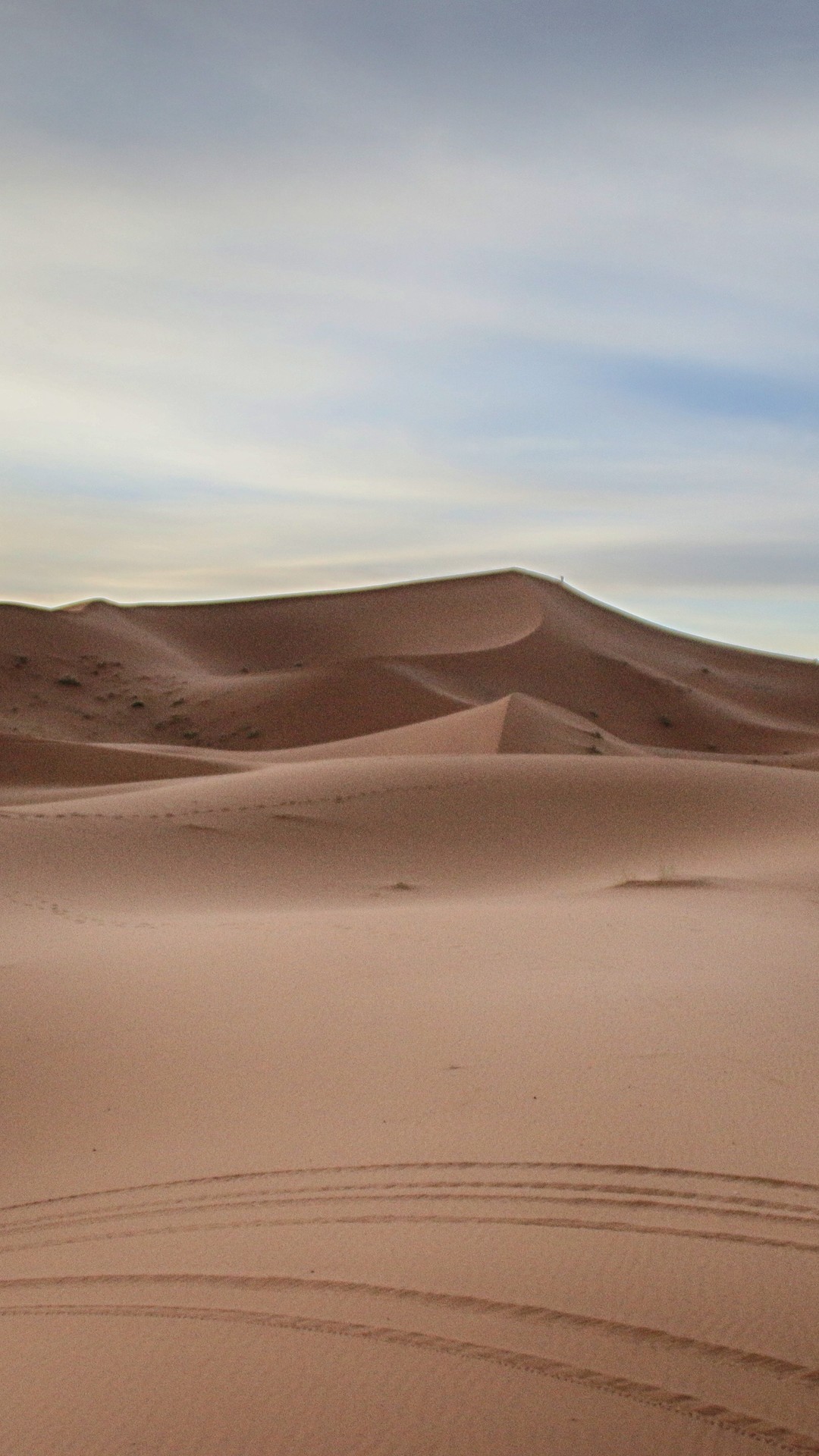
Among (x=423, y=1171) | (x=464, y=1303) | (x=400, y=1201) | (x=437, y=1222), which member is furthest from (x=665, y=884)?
(x=464, y=1303)

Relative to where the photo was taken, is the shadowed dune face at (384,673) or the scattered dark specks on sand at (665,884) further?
the shadowed dune face at (384,673)

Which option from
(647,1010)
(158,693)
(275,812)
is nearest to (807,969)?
(647,1010)

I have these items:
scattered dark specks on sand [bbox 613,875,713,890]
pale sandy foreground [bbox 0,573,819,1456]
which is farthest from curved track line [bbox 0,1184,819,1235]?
scattered dark specks on sand [bbox 613,875,713,890]

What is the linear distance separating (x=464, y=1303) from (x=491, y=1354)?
0.76 ft

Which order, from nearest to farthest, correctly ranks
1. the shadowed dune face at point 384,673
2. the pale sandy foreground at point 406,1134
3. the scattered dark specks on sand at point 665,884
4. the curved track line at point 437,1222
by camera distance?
the pale sandy foreground at point 406,1134, the curved track line at point 437,1222, the scattered dark specks on sand at point 665,884, the shadowed dune face at point 384,673

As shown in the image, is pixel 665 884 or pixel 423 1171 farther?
pixel 665 884

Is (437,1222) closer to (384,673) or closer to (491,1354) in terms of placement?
(491,1354)

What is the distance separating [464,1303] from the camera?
2.80 m

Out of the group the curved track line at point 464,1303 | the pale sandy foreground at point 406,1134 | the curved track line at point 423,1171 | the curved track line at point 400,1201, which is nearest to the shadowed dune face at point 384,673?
the pale sandy foreground at point 406,1134

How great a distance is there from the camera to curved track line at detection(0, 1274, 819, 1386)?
253cm

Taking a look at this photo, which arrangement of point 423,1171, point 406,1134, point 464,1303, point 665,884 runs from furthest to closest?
point 665,884, point 406,1134, point 423,1171, point 464,1303

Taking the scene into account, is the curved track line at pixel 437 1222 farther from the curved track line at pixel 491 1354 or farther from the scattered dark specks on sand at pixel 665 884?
the scattered dark specks on sand at pixel 665 884

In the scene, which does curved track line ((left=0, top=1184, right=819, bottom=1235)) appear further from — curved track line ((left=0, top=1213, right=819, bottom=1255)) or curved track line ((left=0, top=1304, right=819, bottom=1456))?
curved track line ((left=0, top=1304, right=819, bottom=1456))

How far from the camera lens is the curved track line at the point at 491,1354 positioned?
90.8 inches
